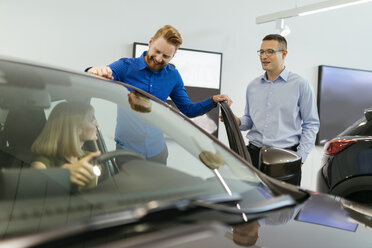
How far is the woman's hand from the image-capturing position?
0.88 meters

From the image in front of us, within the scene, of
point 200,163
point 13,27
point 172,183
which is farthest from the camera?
point 13,27

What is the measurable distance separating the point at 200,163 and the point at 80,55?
12.4 ft

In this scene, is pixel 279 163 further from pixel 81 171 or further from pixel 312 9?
pixel 312 9

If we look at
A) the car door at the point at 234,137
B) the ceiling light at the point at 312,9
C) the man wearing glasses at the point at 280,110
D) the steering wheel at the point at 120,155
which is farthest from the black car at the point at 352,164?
the ceiling light at the point at 312,9

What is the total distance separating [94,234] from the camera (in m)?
0.71

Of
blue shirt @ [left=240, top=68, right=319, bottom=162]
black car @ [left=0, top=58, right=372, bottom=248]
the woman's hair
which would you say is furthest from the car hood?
blue shirt @ [left=240, top=68, right=319, bottom=162]

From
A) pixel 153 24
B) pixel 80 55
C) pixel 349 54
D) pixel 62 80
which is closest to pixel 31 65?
pixel 62 80

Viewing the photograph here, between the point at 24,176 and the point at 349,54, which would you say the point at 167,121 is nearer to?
the point at 24,176

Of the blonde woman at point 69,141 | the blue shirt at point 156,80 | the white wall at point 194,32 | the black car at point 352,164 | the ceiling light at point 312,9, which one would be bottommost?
the black car at point 352,164

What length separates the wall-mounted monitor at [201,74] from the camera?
16.4 ft

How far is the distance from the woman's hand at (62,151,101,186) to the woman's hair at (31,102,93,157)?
3cm

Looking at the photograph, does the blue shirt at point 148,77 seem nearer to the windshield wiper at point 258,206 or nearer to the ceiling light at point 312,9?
the windshield wiper at point 258,206

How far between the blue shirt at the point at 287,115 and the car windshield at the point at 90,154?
4.69 feet

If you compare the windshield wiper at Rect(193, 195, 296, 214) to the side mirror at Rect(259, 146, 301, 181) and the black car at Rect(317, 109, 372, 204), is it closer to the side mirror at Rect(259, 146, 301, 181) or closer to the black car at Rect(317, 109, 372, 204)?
the side mirror at Rect(259, 146, 301, 181)
